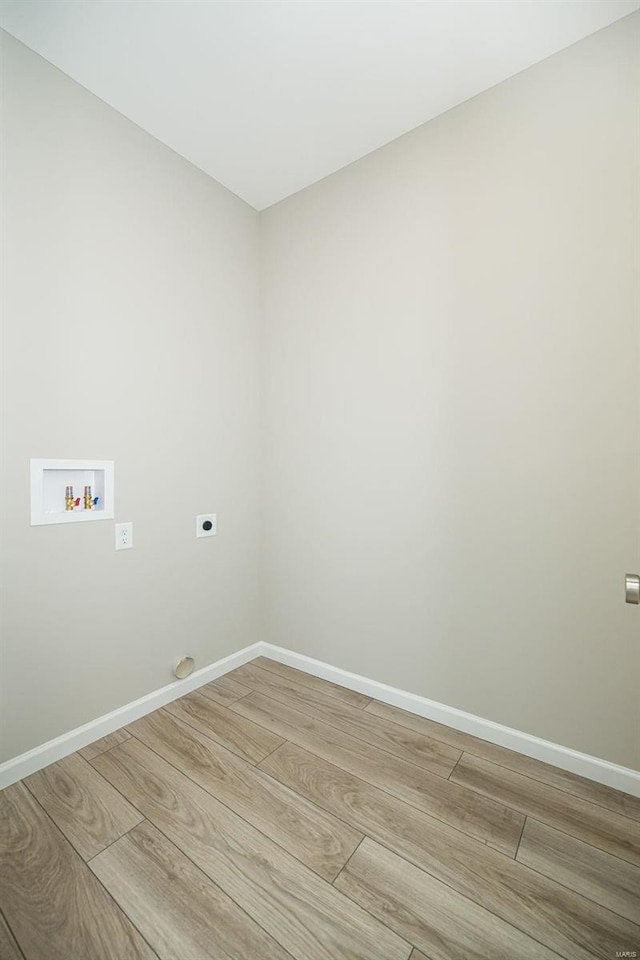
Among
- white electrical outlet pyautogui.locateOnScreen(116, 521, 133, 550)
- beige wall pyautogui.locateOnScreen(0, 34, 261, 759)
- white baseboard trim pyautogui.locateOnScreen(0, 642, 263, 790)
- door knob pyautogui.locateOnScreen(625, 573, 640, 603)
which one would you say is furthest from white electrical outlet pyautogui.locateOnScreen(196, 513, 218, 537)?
door knob pyautogui.locateOnScreen(625, 573, 640, 603)

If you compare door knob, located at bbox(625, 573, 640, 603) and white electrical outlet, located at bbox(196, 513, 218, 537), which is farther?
white electrical outlet, located at bbox(196, 513, 218, 537)

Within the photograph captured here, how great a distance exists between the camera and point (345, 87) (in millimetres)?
1659

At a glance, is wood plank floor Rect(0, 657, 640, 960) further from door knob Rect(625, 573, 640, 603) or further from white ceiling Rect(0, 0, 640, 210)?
white ceiling Rect(0, 0, 640, 210)

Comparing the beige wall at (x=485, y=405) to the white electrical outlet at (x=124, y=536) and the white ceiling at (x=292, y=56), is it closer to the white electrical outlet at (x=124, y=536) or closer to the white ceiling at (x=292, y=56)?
the white ceiling at (x=292, y=56)

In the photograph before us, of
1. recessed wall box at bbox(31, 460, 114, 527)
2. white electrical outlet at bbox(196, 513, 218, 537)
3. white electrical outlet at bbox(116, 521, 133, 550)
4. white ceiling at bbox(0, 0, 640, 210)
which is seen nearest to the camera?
white ceiling at bbox(0, 0, 640, 210)

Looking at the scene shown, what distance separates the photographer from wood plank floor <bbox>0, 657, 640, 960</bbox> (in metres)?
0.97

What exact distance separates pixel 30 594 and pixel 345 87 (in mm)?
2349

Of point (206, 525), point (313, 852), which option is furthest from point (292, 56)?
point (313, 852)

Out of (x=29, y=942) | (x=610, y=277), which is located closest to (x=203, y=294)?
(x=610, y=277)

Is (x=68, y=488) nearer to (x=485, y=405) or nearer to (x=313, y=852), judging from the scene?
(x=313, y=852)

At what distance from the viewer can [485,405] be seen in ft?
5.46

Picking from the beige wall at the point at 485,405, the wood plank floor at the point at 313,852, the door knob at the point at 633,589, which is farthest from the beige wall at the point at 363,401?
the door knob at the point at 633,589

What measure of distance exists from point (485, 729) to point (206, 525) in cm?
158

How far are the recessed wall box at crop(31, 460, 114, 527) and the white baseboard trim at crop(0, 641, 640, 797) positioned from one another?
0.85m
